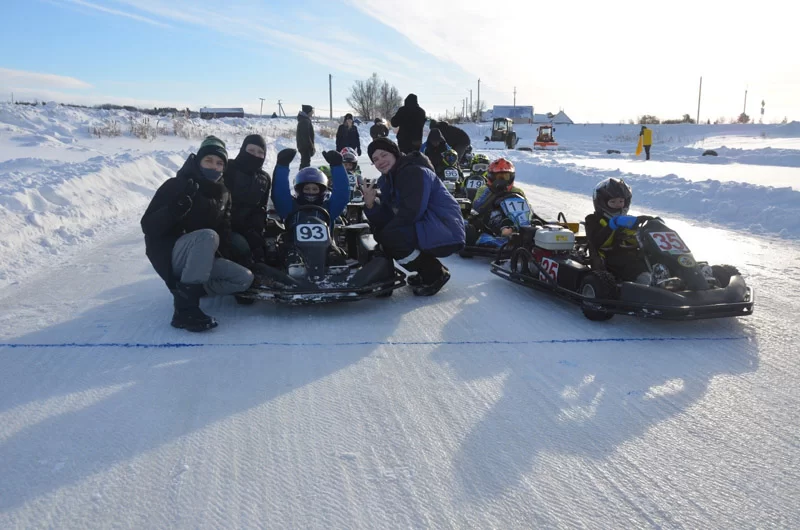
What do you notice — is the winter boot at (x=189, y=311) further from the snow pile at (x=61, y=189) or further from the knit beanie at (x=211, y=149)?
the snow pile at (x=61, y=189)

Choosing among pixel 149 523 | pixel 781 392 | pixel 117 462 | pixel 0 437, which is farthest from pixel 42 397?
pixel 781 392

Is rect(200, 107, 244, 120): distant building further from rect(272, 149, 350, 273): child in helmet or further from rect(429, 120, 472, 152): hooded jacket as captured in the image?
rect(272, 149, 350, 273): child in helmet

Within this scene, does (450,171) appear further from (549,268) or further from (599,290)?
(599,290)

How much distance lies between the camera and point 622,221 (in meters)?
4.66

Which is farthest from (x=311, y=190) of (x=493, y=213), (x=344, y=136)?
(x=344, y=136)

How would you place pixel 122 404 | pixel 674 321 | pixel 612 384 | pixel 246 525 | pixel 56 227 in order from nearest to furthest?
pixel 246 525, pixel 122 404, pixel 612 384, pixel 674 321, pixel 56 227

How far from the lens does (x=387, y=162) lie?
5.34 m

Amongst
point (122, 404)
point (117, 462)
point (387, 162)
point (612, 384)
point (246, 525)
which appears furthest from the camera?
point (387, 162)

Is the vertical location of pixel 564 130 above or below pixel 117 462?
above

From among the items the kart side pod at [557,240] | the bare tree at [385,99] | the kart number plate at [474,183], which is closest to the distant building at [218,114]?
the bare tree at [385,99]

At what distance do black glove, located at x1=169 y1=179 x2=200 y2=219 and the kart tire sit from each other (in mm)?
3922

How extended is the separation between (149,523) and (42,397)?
1.41 m

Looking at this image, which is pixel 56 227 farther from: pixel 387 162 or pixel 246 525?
pixel 246 525

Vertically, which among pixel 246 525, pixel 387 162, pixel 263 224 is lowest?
pixel 246 525
